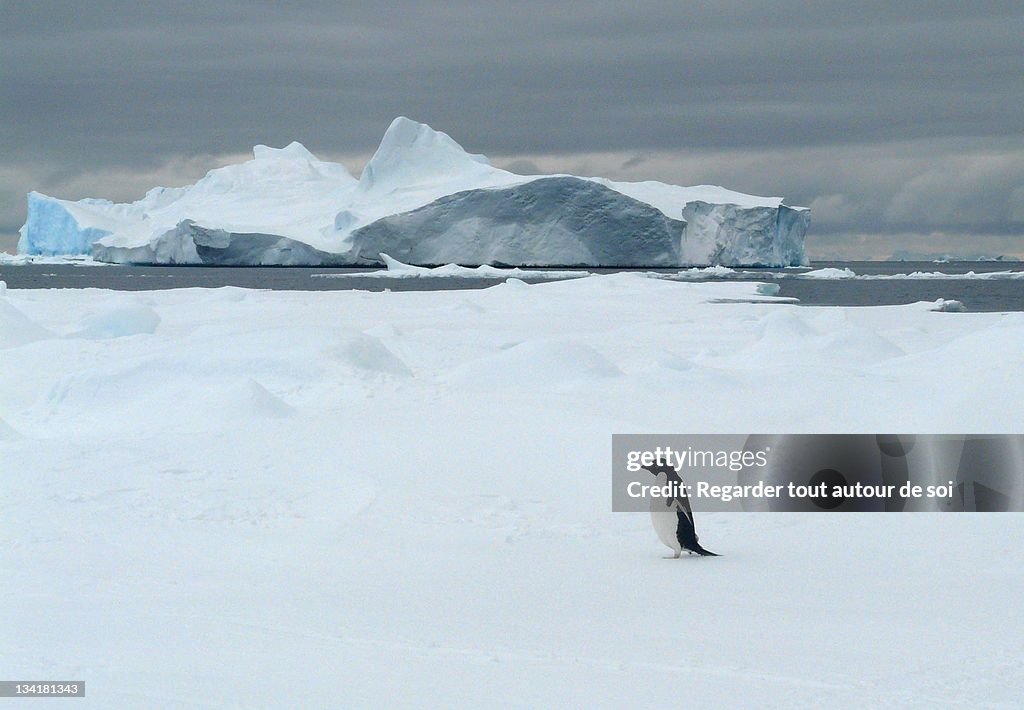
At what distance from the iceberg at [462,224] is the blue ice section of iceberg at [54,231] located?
16 cm

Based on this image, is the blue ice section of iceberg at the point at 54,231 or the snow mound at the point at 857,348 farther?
the blue ice section of iceberg at the point at 54,231

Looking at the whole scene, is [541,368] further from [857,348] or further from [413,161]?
[413,161]

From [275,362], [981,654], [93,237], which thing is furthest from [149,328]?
[93,237]

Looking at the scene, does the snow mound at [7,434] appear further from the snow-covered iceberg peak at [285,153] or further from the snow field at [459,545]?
the snow-covered iceberg peak at [285,153]

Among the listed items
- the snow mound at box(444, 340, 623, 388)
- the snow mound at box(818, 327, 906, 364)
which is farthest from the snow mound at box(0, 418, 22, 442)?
the snow mound at box(818, 327, 906, 364)

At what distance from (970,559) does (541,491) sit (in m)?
3.14

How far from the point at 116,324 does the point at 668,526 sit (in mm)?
16546

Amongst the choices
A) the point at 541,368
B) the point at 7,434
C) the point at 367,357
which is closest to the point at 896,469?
the point at 541,368

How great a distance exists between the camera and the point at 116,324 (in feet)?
69.2

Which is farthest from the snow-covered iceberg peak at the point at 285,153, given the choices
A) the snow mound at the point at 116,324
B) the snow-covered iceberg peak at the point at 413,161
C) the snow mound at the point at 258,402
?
→ the snow mound at the point at 258,402

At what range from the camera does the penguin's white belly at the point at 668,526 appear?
6.74 m

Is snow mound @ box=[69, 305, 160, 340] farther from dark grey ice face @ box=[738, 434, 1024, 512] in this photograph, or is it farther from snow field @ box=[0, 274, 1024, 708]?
dark grey ice face @ box=[738, 434, 1024, 512]

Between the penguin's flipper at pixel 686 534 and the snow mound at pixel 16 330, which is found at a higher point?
the snow mound at pixel 16 330

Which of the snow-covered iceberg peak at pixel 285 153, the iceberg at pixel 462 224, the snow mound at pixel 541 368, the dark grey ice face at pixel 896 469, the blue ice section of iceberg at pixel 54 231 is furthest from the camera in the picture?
the snow-covered iceberg peak at pixel 285 153
